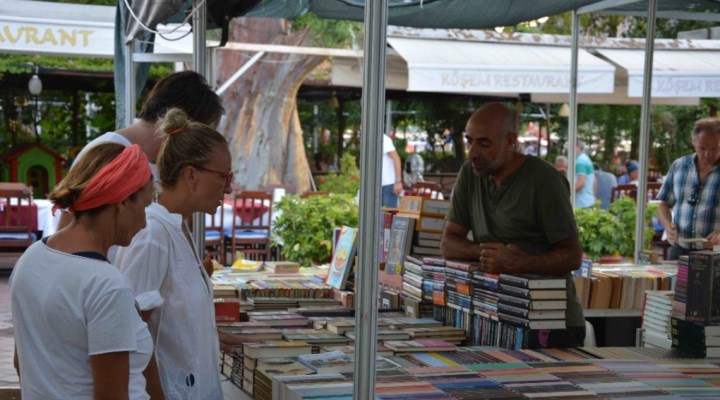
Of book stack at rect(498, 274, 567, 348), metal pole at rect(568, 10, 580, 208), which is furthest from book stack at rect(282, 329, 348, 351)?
metal pole at rect(568, 10, 580, 208)

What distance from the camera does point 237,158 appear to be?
A: 15.1m

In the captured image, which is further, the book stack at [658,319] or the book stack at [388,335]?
the book stack at [658,319]

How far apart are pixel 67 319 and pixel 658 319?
2.60 metres

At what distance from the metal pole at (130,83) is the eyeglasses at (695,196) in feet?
12.2

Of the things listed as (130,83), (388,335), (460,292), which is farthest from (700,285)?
(130,83)

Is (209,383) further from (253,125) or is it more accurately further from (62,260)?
(253,125)

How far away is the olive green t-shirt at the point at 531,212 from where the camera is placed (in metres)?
3.77

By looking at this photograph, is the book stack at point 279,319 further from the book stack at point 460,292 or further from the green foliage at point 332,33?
the green foliage at point 332,33

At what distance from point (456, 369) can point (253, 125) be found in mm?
12109

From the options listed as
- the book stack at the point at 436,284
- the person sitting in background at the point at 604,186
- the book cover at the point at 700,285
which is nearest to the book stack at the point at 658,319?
the book cover at the point at 700,285

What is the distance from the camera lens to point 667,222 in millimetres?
6781

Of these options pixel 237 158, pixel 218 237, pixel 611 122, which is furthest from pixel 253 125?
pixel 611 122

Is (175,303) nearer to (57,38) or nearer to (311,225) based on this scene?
(57,38)

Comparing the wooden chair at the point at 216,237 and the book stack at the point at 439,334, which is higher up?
the book stack at the point at 439,334
